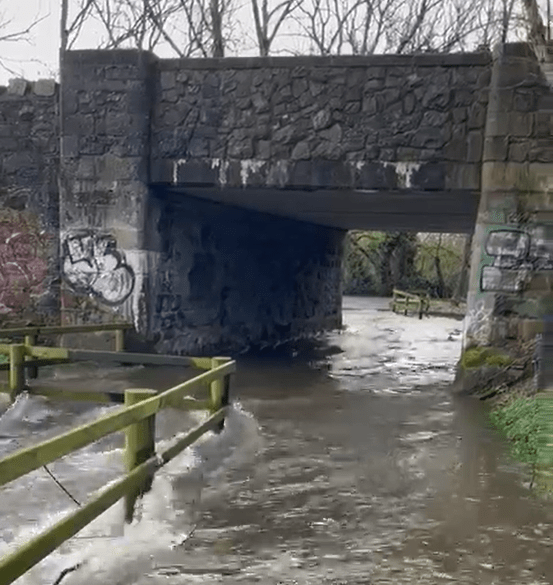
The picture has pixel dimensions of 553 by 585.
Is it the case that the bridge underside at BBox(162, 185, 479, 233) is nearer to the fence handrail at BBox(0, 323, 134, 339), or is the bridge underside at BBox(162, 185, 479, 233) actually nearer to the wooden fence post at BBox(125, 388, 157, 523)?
the fence handrail at BBox(0, 323, 134, 339)

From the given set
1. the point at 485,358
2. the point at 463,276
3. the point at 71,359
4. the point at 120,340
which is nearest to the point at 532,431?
the point at 485,358

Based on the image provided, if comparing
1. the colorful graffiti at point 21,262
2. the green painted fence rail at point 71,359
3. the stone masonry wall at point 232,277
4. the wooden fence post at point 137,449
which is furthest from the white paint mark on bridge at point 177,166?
the wooden fence post at point 137,449

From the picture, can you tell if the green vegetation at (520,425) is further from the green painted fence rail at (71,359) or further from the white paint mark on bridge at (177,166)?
the white paint mark on bridge at (177,166)

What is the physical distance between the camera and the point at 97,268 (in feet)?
35.7

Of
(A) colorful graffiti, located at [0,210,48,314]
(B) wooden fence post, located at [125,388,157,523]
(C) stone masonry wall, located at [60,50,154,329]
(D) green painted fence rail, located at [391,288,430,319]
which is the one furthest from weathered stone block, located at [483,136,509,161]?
(D) green painted fence rail, located at [391,288,430,319]

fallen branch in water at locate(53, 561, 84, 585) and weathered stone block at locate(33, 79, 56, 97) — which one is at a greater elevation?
weathered stone block at locate(33, 79, 56, 97)

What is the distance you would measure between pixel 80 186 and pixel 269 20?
47.0 ft

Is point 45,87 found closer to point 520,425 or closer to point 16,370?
point 16,370

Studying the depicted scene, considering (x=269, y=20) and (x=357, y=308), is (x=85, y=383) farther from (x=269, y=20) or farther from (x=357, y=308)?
(x=357, y=308)

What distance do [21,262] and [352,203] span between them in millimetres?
5044

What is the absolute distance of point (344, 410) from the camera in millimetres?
8734

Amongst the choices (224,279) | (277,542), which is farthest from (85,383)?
(277,542)

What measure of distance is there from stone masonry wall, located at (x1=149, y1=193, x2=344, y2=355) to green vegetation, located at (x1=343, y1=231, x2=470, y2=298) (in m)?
17.8

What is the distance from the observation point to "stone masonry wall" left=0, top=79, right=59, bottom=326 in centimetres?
1139
